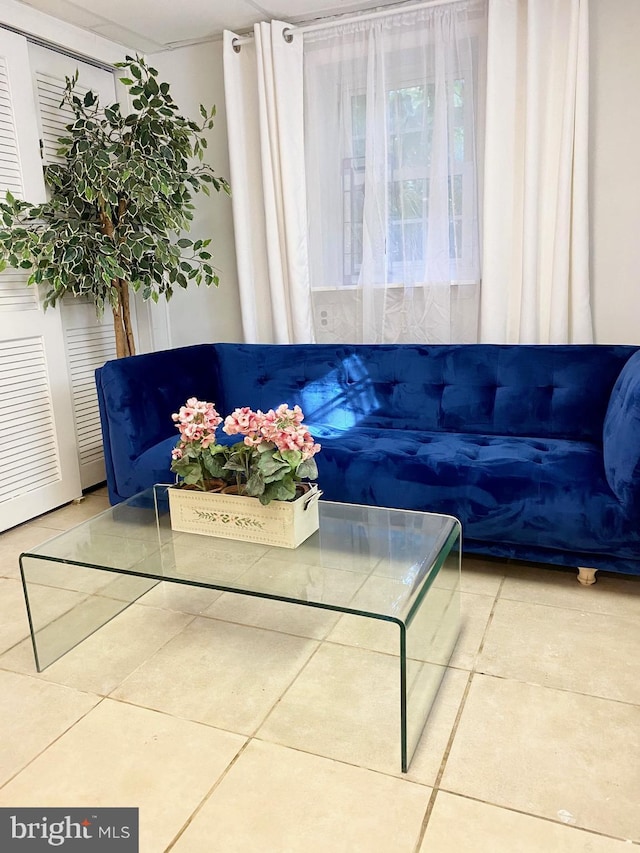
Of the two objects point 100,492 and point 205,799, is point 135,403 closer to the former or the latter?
point 100,492

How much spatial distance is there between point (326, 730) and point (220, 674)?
381 mm

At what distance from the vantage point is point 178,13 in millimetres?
2967

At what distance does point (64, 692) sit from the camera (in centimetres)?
175

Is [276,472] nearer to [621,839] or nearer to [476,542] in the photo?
[476,542]

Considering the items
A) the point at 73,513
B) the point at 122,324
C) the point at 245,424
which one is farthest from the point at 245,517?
the point at 122,324

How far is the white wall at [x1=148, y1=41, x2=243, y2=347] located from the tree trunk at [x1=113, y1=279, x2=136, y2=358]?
0.45 meters

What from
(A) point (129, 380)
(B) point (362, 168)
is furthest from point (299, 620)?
(B) point (362, 168)

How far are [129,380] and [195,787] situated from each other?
1.70 m

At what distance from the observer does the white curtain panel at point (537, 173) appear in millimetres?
2600

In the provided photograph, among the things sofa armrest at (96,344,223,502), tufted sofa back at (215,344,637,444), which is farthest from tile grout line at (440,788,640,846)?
sofa armrest at (96,344,223,502)

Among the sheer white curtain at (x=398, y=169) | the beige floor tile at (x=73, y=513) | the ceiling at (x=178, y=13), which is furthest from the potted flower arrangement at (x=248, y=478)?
the ceiling at (x=178, y=13)

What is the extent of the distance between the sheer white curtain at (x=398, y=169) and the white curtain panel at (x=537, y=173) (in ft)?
0.36

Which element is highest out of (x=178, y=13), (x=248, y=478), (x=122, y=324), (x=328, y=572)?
(x=178, y=13)

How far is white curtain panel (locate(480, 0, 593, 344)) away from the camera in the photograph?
2.60 metres
